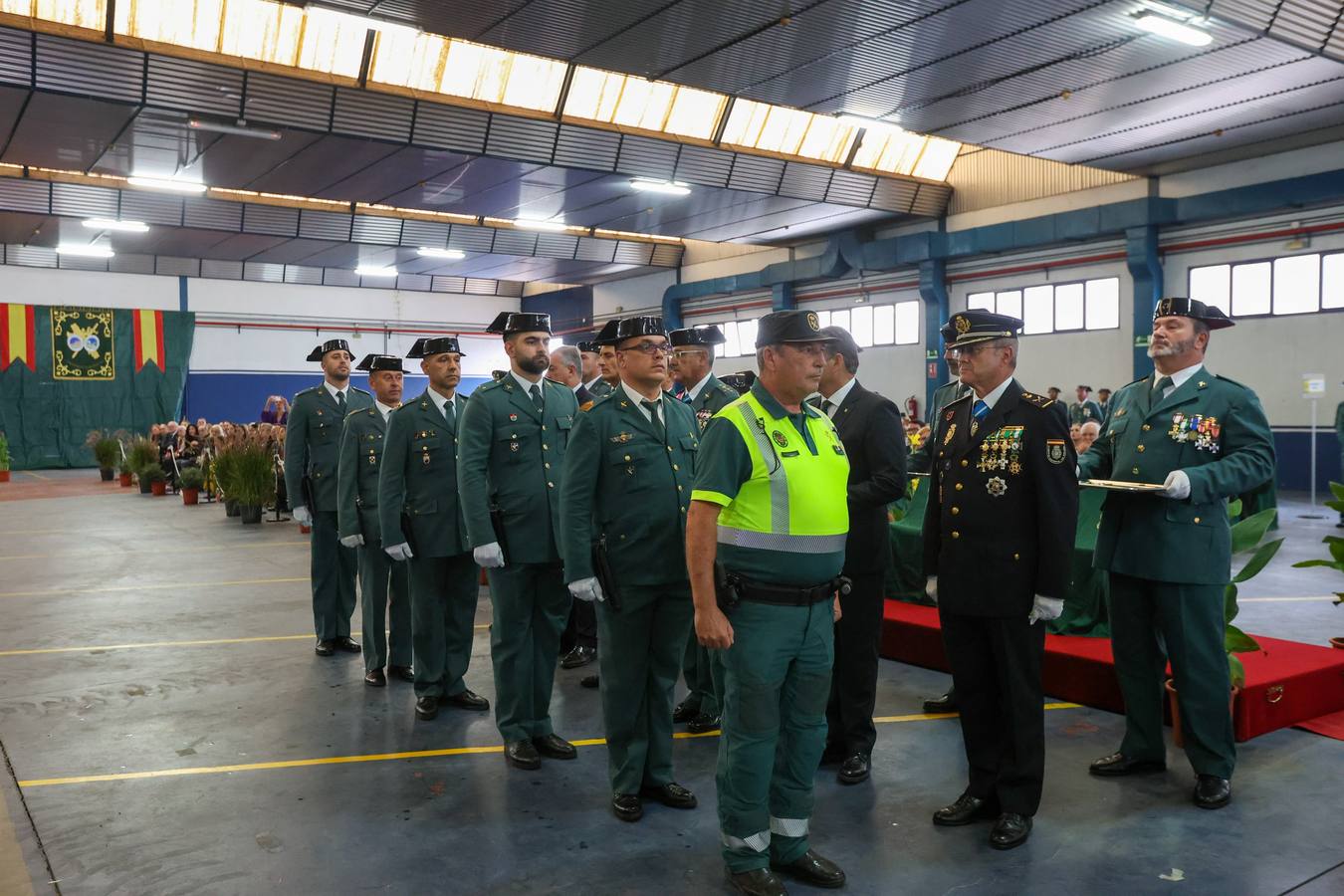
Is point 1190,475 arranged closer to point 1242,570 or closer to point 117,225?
point 1242,570

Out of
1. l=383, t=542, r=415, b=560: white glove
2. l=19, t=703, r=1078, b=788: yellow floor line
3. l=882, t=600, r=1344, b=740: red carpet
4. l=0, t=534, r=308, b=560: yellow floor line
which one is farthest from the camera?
l=0, t=534, r=308, b=560: yellow floor line

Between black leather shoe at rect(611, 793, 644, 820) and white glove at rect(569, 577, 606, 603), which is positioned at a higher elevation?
white glove at rect(569, 577, 606, 603)

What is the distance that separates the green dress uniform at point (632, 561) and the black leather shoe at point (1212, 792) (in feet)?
6.28

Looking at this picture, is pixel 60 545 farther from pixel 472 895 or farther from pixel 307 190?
pixel 472 895

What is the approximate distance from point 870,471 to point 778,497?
1.18 m

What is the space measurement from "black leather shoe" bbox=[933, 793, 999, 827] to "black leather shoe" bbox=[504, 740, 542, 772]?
5.27ft

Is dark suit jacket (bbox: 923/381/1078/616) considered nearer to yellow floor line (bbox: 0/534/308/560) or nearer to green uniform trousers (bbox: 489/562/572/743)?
green uniform trousers (bbox: 489/562/572/743)

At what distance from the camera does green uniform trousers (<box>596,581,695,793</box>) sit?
3590 mm

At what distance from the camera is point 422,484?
5020 millimetres

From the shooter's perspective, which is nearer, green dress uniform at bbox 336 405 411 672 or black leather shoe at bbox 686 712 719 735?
black leather shoe at bbox 686 712 719 735

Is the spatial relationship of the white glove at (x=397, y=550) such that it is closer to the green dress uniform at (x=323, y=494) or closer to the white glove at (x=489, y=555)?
the white glove at (x=489, y=555)

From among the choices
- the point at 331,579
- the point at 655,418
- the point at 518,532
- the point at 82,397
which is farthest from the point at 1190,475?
the point at 82,397

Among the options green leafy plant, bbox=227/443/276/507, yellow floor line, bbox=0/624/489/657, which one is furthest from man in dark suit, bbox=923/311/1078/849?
green leafy plant, bbox=227/443/276/507

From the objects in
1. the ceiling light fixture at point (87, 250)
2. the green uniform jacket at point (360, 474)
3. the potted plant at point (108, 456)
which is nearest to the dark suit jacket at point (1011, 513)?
the green uniform jacket at point (360, 474)
